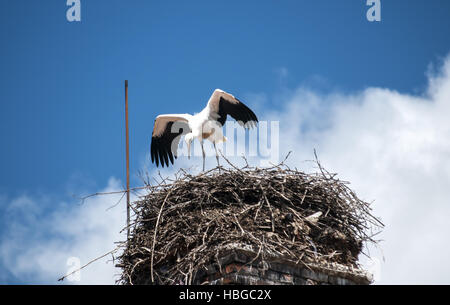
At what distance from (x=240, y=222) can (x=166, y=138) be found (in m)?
4.25

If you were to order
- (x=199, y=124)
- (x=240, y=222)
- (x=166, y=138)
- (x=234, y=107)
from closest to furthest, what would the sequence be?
(x=240, y=222)
(x=234, y=107)
(x=199, y=124)
(x=166, y=138)

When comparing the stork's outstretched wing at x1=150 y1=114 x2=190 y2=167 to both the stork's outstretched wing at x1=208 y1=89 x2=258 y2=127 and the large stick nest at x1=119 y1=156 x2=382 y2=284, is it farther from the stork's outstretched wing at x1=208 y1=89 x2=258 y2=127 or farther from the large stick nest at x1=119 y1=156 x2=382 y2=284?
the large stick nest at x1=119 y1=156 x2=382 y2=284

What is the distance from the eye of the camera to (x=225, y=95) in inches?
392

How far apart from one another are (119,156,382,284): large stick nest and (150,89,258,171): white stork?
8.46 feet

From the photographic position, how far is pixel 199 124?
1027cm

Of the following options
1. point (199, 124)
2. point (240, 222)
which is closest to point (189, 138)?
point (199, 124)

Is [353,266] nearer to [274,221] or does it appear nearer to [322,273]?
[322,273]

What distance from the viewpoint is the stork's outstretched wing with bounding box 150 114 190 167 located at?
10.7m

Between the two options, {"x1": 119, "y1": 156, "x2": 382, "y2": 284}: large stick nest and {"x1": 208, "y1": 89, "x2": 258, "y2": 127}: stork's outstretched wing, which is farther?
{"x1": 208, "y1": 89, "x2": 258, "y2": 127}: stork's outstretched wing

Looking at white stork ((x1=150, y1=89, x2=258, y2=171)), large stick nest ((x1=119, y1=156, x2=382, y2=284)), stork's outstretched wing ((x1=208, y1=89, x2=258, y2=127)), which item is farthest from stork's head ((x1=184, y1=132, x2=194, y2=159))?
large stick nest ((x1=119, y1=156, x2=382, y2=284))

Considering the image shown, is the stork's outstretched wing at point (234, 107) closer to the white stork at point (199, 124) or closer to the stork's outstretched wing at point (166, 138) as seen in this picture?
the white stork at point (199, 124)

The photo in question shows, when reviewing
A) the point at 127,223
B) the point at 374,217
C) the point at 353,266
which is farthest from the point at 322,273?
the point at 127,223

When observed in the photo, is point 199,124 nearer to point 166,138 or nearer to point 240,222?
point 166,138
